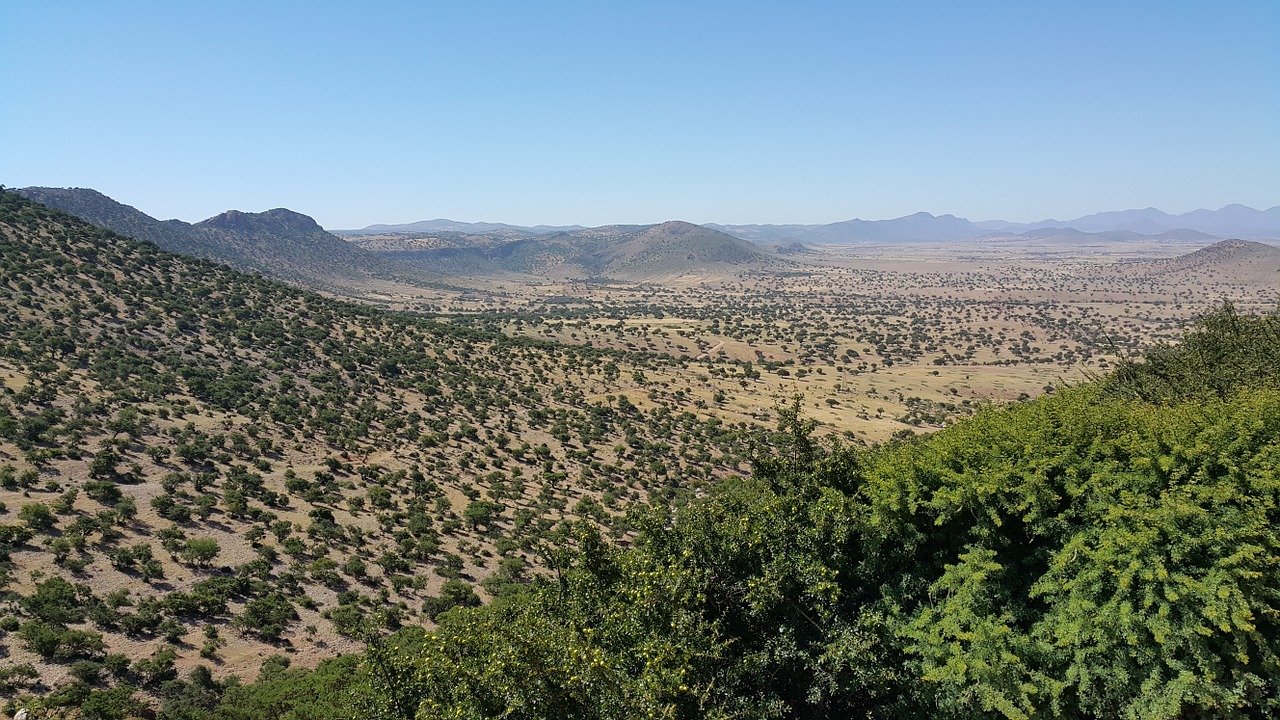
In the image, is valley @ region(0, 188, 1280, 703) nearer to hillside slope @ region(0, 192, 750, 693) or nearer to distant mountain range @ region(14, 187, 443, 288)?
hillside slope @ region(0, 192, 750, 693)

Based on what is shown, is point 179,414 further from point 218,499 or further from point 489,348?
point 489,348

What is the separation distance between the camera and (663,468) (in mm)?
42781

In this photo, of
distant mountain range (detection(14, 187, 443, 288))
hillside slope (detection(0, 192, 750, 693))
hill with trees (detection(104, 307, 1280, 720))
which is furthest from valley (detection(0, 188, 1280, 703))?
distant mountain range (detection(14, 187, 443, 288))

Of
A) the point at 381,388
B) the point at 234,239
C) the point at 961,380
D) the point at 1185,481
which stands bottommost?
the point at 961,380

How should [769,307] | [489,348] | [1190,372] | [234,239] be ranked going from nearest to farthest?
1. [1190,372]
2. [489,348]
3. [769,307]
4. [234,239]

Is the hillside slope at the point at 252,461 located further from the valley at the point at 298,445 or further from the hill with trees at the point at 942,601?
the hill with trees at the point at 942,601

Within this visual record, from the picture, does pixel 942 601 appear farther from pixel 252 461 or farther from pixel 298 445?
pixel 298 445

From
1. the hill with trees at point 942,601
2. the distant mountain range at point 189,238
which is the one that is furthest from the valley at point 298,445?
the distant mountain range at point 189,238

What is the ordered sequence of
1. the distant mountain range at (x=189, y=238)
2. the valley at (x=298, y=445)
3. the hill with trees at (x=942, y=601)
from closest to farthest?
1. the hill with trees at (x=942, y=601)
2. the valley at (x=298, y=445)
3. the distant mountain range at (x=189, y=238)

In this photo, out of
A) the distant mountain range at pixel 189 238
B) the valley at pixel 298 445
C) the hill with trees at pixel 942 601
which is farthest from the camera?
the distant mountain range at pixel 189 238

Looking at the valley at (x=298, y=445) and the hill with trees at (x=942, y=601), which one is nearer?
the hill with trees at (x=942, y=601)

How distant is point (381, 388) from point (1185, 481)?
178ft

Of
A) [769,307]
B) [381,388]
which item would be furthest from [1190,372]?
[769,307]

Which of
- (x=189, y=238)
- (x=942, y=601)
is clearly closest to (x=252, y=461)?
(x=942, y=601)
